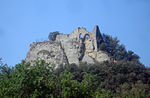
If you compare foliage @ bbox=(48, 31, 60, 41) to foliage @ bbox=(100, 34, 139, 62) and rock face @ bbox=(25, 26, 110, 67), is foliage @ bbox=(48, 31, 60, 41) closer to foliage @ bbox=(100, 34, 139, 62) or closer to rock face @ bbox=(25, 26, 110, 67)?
rock face @ bbox=(25, 26, 110, 67)

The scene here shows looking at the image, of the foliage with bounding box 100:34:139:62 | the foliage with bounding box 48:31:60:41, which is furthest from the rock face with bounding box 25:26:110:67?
the foliage with bounding box 48:31:60:41

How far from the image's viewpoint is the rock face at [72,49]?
114 ft

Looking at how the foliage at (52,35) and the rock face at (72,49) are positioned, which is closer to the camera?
the rock face at (72,49)

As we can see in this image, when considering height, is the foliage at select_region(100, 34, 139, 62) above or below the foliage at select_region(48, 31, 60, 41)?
below

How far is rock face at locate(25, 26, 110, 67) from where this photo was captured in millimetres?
34688

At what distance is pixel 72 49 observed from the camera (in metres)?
35.7

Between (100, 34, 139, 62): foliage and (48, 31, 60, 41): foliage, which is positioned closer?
(100, 34, 139, 62): foliage

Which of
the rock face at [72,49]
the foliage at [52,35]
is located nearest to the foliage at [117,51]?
the rock face at [72,49]

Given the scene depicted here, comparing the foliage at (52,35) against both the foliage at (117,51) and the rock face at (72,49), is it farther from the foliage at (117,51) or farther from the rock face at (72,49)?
the foliage at (117,51)

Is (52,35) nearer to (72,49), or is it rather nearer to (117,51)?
(72,49)

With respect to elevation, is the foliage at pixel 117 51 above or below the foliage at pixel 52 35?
below

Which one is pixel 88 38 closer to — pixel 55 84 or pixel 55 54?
pixel 55 54

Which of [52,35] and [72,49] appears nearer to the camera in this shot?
[72,49]

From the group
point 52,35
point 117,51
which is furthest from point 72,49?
point 52,35
